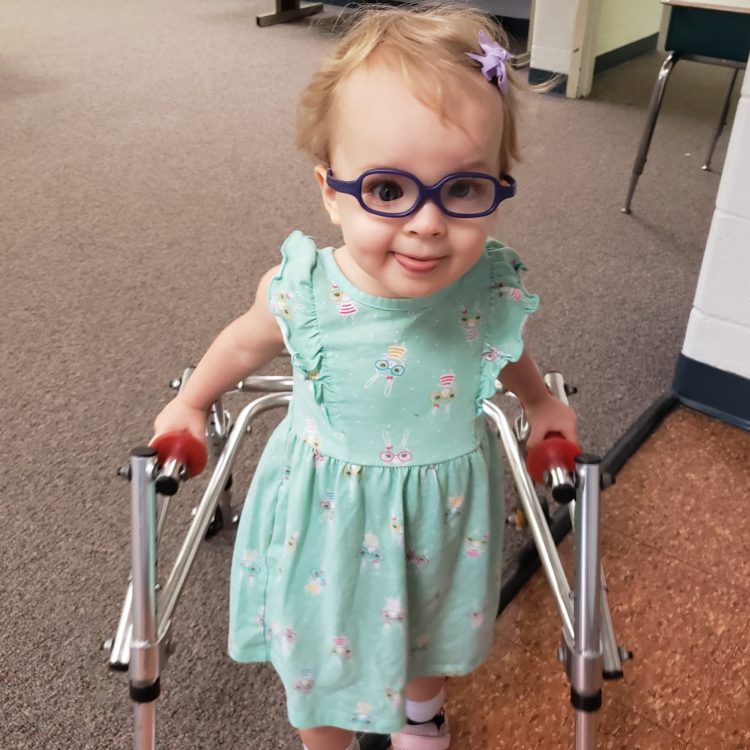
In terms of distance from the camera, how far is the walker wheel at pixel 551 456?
74 centimetres

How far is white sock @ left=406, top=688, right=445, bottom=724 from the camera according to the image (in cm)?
97

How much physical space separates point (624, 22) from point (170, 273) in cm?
232

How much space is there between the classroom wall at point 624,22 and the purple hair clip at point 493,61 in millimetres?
2713

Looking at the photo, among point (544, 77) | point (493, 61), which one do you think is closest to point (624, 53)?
point (544, 77)

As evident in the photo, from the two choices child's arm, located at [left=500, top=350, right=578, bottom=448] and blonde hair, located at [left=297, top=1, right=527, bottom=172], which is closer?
blonde hair, located at [left=297, top=1, right=527, bottom=172]

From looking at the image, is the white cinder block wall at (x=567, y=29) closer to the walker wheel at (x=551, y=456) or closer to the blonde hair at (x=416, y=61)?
the blonde hair at (x=416, y=61)

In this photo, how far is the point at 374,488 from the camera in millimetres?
764

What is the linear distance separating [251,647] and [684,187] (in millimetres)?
1975

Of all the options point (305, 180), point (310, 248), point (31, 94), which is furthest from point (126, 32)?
point (310, 248)

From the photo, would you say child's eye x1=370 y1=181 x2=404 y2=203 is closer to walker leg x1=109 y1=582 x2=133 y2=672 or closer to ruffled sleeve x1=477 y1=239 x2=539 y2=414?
ruffled sleeve x1=477 y1=239 x2=539 y2=414

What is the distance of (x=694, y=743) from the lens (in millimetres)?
1007

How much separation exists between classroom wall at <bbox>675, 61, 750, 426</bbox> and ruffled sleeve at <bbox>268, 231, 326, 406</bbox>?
0.86 m

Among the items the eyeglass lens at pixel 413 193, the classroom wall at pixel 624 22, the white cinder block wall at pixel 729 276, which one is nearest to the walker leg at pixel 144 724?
the eyeglass lens at pixel 413 193

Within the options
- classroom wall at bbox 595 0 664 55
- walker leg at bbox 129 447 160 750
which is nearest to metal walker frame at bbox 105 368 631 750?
walker leg at bbox 129 447 160 750
